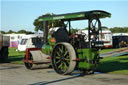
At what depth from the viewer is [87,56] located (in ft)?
27.6

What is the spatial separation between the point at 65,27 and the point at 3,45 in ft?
21.8

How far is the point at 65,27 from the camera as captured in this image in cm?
978

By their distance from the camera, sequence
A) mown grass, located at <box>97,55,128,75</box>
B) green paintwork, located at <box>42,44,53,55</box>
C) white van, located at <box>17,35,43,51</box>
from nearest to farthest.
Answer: mown grass, located at <box>97,55,128,75</box> < green paintwork, located at <box>42,44,53,55</box> < white van, located at <box>17,35,43,51</box>

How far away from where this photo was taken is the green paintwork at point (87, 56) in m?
8.38

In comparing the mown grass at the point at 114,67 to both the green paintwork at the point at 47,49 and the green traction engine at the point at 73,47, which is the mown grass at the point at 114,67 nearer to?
the green traction engine at the point at 73,47

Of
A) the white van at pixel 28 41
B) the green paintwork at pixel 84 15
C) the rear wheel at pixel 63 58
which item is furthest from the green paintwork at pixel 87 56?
the white van at pixel 28 41

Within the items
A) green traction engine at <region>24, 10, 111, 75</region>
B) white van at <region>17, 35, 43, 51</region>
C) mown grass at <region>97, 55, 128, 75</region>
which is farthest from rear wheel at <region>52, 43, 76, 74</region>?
white van at <region>17, 35, 43, 51</region>

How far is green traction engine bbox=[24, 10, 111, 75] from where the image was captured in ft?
27.5

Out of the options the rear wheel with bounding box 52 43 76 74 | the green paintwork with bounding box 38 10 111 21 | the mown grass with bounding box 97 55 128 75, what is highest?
the green paintwork with bounding box 38 10 111 21

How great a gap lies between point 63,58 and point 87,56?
96 centimetres

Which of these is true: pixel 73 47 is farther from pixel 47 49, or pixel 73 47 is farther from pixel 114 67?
pixel 114 67

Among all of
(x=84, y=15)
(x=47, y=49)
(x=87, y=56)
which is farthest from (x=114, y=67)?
(x=84, y=15)

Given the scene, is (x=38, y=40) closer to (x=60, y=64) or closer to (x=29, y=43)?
(x=29, y=43)

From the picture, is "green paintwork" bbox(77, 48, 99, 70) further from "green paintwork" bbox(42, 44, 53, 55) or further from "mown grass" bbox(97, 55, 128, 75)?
"green paintwork" bbox(42, 44, 53, 55)
